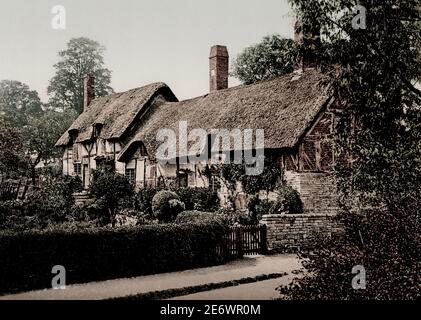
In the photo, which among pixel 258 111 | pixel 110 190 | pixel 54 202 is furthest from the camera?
pixel 258 111

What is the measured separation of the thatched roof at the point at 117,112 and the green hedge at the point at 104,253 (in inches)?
785

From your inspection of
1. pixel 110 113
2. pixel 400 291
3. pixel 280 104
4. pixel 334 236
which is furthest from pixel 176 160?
pixel 400 291

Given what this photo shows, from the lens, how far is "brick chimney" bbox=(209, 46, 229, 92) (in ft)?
96.9

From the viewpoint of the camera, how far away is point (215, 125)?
24.6 metres

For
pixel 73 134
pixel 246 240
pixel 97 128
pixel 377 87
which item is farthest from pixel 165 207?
pixel 73 134

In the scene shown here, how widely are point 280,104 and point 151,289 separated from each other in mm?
14671

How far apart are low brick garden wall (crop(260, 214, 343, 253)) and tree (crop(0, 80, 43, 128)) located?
49148 millimetres

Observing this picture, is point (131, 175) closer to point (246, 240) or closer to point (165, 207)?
point (165, 207)

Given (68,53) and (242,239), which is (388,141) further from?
(68,53)

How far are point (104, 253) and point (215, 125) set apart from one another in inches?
565

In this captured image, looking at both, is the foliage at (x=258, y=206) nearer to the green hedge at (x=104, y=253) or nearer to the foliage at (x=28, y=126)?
the green hedge at (x=104, y=253)

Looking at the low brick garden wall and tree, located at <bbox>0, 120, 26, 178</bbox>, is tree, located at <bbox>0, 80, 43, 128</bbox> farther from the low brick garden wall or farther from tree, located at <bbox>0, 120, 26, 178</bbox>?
the low brick garden wall

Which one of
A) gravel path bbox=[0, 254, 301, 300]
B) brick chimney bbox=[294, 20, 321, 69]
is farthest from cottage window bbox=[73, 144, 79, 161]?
brick chimney bbox=[294, 20, 321, 69]

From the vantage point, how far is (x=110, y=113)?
3488cm
